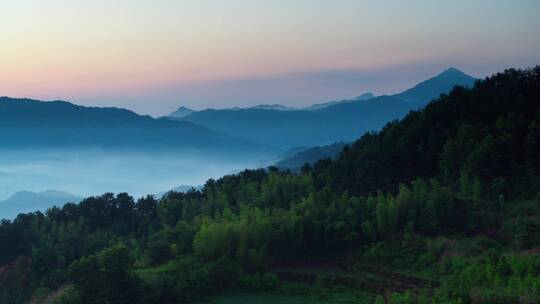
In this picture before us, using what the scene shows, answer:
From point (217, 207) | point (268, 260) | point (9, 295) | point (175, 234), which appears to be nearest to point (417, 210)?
point (268, 260)

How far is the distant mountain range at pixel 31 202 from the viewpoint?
15862 centimetres

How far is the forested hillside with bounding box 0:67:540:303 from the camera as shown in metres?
17.6

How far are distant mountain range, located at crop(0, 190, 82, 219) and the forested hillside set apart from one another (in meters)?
133

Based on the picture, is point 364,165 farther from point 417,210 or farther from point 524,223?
point 524,223

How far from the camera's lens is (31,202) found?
166000 millimetres

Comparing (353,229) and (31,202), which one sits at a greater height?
(31,202)

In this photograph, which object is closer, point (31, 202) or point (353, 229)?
Answer: point (353, 229)

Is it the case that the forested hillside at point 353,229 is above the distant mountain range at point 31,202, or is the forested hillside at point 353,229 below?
below

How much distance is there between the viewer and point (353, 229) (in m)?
22.3

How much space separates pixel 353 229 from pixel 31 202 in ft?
530

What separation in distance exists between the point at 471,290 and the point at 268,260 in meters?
8.76

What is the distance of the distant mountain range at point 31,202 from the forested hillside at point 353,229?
436ft

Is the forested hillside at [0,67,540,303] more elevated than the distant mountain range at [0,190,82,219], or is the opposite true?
the distant mountain range at [0,190,82,219]

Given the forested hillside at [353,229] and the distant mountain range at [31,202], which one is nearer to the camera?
the forested hillside at [353,229]
